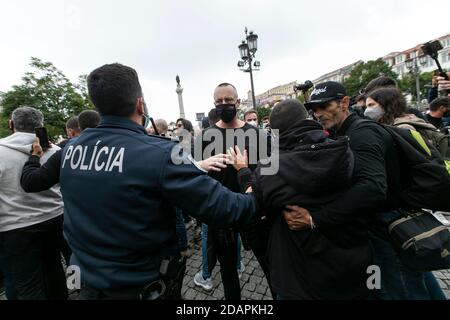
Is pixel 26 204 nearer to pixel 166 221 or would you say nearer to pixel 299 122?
pixel 166 221

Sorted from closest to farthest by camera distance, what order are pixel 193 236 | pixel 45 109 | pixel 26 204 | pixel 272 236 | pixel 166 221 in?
pixel 166 221 → pixel 272 236 → pixel 26 204 → pixel 193 236 → pixel 45 109

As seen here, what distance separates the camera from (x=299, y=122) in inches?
60.6

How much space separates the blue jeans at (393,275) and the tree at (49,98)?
3232cm

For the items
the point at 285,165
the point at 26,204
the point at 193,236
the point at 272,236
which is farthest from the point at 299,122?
the point at 193,236

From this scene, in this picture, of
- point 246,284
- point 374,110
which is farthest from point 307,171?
point 246,284

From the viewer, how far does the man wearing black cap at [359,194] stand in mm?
1431

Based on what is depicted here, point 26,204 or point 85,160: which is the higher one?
point 85,160

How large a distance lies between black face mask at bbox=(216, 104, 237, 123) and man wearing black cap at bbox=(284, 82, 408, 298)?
1021 millimetres

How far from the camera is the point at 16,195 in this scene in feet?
7.70

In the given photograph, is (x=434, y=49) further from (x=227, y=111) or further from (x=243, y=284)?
(x=243, y=284)

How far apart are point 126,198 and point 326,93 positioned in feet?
5.60

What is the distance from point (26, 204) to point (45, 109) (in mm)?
31459

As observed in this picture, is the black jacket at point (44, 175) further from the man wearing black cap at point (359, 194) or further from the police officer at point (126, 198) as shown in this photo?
the man wearing black cap at point (359, 194)

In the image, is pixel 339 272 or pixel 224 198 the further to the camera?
pixel 339 272
